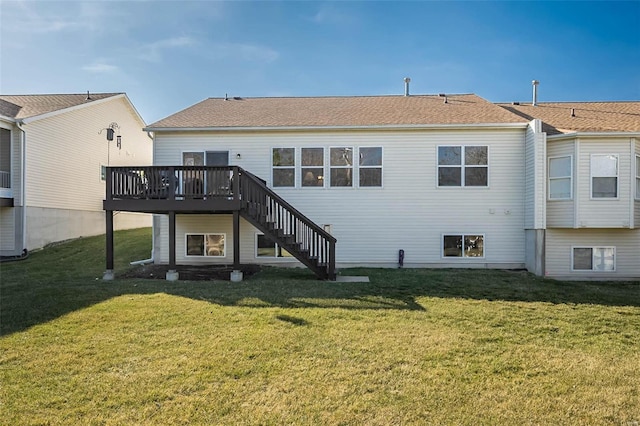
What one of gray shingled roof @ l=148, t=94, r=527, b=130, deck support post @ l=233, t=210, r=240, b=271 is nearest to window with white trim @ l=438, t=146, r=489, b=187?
gray shingled roof @ l=148, t=94, r=527, b=130

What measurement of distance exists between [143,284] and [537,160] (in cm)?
1129

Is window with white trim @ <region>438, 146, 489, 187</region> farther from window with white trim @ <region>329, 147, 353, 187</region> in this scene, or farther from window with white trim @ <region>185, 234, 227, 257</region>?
window with white trim @ <region>185, 234, 227, 257</region>

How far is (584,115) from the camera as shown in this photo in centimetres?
1207

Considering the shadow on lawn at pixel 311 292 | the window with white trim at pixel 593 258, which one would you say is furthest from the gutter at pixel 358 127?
the shadow on lawn at pixel 311 292

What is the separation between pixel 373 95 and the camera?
48.7 feet

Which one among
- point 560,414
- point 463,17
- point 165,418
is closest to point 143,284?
point 165,418

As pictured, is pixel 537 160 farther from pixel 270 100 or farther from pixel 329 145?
pixel 270 100

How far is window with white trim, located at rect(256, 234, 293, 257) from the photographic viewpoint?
1184cm

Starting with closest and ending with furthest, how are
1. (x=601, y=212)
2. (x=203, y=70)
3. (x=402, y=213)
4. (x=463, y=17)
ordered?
(x=601, y=212)
(x=402, y=213)
(x=463, y=17)
(x=203, y=70)

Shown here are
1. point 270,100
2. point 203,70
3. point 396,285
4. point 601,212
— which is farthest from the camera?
point 203,70

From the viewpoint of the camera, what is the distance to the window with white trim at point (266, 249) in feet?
38.8

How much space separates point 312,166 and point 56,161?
10939 millimetres

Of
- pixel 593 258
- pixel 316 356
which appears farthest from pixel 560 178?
pixel 316 356

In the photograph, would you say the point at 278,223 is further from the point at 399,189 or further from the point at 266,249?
the point at 399,189
